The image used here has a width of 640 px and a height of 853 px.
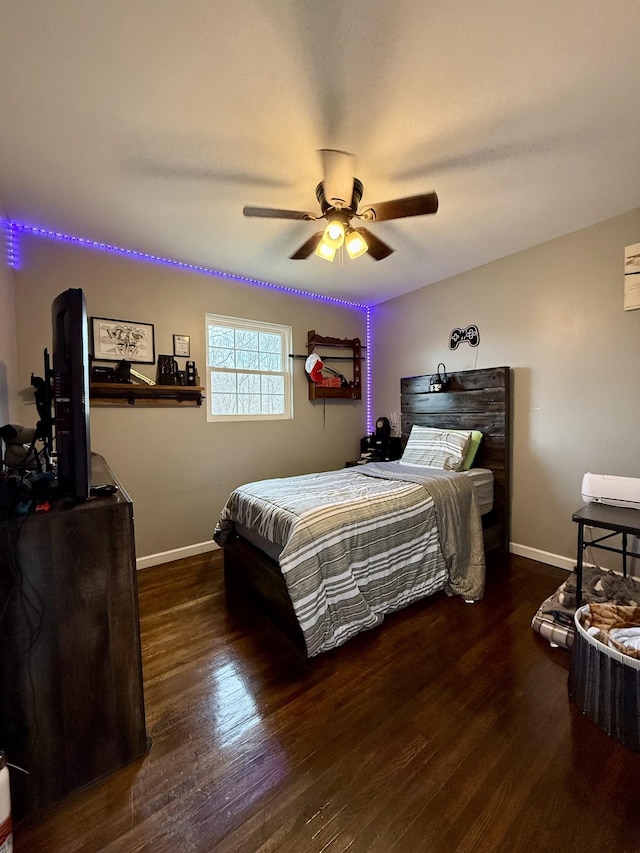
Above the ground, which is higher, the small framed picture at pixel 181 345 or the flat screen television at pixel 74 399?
the small framed picture at pixel 181 345

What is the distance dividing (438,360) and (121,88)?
3.18 meters

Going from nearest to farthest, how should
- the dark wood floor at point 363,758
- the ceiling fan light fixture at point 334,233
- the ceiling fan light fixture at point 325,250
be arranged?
the dark wood floor at point 363,758 → the ceiling fan light fixture at point 334,233 → the ceiling fan light fixture at point 325,250

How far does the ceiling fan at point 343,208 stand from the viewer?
1710 millimetres

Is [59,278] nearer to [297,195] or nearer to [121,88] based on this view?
[121,88]

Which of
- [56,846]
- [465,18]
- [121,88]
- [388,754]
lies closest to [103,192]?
[121,88]

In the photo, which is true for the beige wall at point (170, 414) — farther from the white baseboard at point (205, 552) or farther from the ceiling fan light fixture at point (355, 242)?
the ceiling fan light fixture at point (355, 242)

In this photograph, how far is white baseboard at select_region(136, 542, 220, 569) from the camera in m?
2.99

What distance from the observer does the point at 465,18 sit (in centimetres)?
120

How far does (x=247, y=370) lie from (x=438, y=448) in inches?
82.9

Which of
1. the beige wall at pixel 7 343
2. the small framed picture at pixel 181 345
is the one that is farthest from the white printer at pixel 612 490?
the beige wall at pixel 7 343

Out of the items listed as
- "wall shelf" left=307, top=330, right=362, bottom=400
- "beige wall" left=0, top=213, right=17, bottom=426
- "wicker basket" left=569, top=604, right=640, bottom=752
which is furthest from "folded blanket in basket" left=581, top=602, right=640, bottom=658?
"beige wall" left=0, top=213, right=17, bottom=426

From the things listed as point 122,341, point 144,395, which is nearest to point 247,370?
point 144,395

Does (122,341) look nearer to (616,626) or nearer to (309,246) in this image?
(309,246)

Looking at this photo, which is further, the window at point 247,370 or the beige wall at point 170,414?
the window at point 247,370
